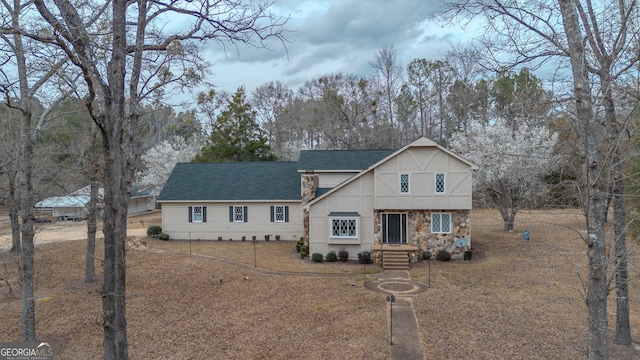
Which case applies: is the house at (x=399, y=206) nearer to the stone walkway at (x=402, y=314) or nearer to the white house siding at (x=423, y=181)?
the white house siding at (x=423, y=181)

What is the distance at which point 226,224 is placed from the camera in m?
27.0

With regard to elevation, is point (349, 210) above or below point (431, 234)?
above

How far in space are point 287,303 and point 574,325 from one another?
29.6 feet

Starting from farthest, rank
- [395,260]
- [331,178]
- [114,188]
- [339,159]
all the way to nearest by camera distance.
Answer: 1. [339,159]
2. [331,178]
3. [395,260]
4. [114,188]

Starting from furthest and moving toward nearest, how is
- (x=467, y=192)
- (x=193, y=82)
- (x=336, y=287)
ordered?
(x=467, y=192), (x=336, y=287), (x=193, y=82)

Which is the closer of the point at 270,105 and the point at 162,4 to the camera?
the point at 162,4

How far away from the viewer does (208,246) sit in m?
24.7

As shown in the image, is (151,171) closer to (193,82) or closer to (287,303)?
(287,303)

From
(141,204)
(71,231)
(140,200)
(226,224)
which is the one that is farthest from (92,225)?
(141,204)

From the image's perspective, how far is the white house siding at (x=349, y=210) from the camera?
2077cm

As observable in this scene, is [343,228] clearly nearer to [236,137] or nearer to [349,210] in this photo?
[349,210]

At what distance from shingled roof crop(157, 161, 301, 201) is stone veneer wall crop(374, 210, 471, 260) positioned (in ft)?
28.8

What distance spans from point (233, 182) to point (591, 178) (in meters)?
24.7

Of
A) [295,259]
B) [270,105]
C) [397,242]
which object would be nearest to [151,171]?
[270,105]
